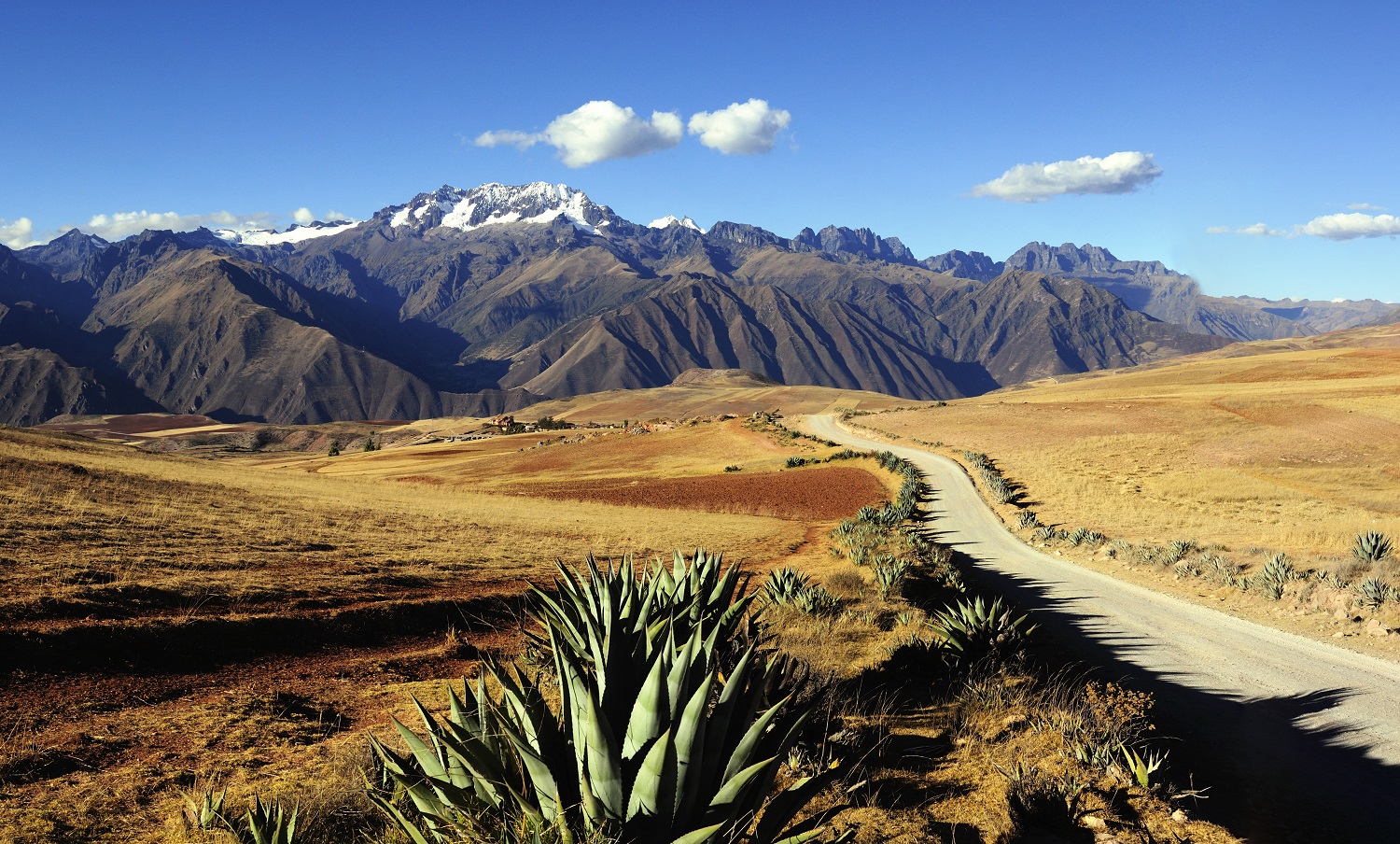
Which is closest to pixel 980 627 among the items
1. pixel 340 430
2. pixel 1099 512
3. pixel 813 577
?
pixel 813 577

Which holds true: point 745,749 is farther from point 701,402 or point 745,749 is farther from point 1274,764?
point 701,402

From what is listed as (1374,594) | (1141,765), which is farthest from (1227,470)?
(1141,765)

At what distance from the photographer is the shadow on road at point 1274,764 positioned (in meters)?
5.88

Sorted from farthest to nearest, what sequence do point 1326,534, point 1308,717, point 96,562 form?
point 1326,534 < point 96,562 < point 1308,717

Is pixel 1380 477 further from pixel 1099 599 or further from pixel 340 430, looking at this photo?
pixel 340 430

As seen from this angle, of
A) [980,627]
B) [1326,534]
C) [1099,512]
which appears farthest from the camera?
[1099,512]

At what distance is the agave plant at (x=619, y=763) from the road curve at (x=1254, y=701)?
185 inches

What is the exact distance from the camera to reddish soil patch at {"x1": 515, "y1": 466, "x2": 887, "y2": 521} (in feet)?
105

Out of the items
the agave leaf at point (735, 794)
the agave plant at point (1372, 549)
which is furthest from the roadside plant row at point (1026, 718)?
the agave plant at point (1372, 549)

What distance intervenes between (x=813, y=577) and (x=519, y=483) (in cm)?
3092

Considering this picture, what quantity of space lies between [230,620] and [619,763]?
28.8 feet

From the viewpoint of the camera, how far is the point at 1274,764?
7070 millimetres

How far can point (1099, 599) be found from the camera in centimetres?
1469

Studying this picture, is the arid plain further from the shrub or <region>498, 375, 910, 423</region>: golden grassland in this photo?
<region>498, 375, 910, 423</region>: golden grassland
